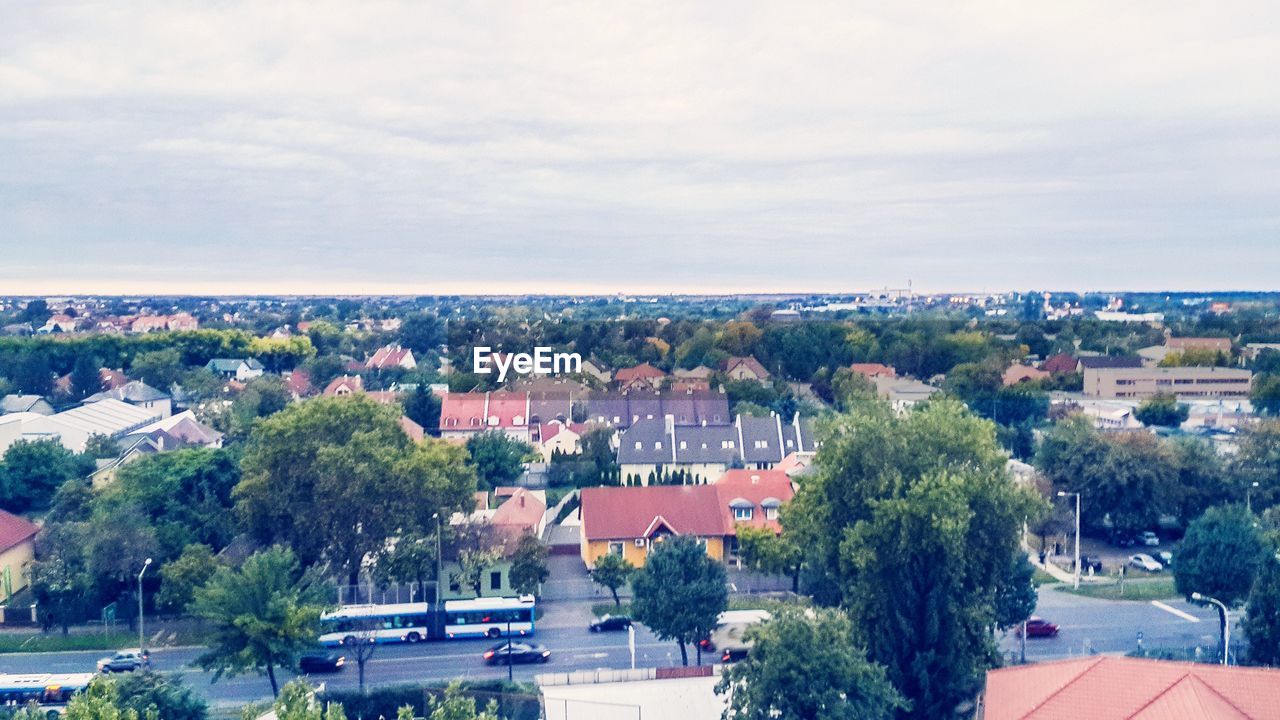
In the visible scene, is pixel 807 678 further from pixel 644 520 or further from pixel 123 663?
pixel 123 663

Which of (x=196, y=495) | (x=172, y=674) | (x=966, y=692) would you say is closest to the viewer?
(x=966, y=692)

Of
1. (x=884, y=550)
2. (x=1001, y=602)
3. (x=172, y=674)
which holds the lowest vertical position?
(x=172, y=674)

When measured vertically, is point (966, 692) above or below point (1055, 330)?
below

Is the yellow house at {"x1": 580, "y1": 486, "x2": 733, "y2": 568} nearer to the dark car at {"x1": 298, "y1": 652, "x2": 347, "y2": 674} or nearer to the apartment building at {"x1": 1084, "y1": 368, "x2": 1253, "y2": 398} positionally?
the dark car at {"x1": 298, "y1": 652, "x2": 347, "y2": 674}

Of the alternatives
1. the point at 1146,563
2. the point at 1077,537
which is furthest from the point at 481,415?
the point at 1146,563

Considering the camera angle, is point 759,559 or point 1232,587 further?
point 759,559

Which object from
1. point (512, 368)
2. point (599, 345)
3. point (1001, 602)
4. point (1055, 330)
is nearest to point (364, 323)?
point (599, 345)

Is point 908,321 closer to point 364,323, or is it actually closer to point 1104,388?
point 1104,388
